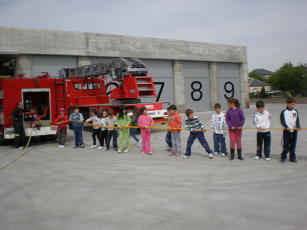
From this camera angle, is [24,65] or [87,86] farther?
[24,65]

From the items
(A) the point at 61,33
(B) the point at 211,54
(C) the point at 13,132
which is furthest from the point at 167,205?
(B) the point at 211,54

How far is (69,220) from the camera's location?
4.54 metres

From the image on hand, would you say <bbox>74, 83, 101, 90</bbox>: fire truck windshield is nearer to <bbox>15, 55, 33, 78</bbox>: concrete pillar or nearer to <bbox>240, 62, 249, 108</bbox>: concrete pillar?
<bbox>15, 55, 33, 78</bbox>: concrete pillar

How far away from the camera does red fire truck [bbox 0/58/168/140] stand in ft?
39.0

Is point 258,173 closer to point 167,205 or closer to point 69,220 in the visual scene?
point 167,205

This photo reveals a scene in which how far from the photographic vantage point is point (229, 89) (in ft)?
109

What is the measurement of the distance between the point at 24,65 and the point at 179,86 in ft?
44.4

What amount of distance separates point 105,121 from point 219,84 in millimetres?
23594

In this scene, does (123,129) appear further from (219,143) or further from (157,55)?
(157,55)

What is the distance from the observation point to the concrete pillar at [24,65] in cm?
2185

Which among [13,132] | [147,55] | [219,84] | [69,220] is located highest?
[147,55]

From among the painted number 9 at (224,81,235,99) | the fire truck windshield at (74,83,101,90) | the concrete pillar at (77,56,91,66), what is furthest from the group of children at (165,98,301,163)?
the painted number 9 at (224,81,235,99)

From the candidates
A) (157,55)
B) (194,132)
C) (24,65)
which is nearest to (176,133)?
(194,132)

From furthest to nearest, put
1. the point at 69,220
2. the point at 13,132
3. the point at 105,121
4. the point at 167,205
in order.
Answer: the point at 13,132 → the point at 105,121 → the point at 167,205 → the point at 69,220
